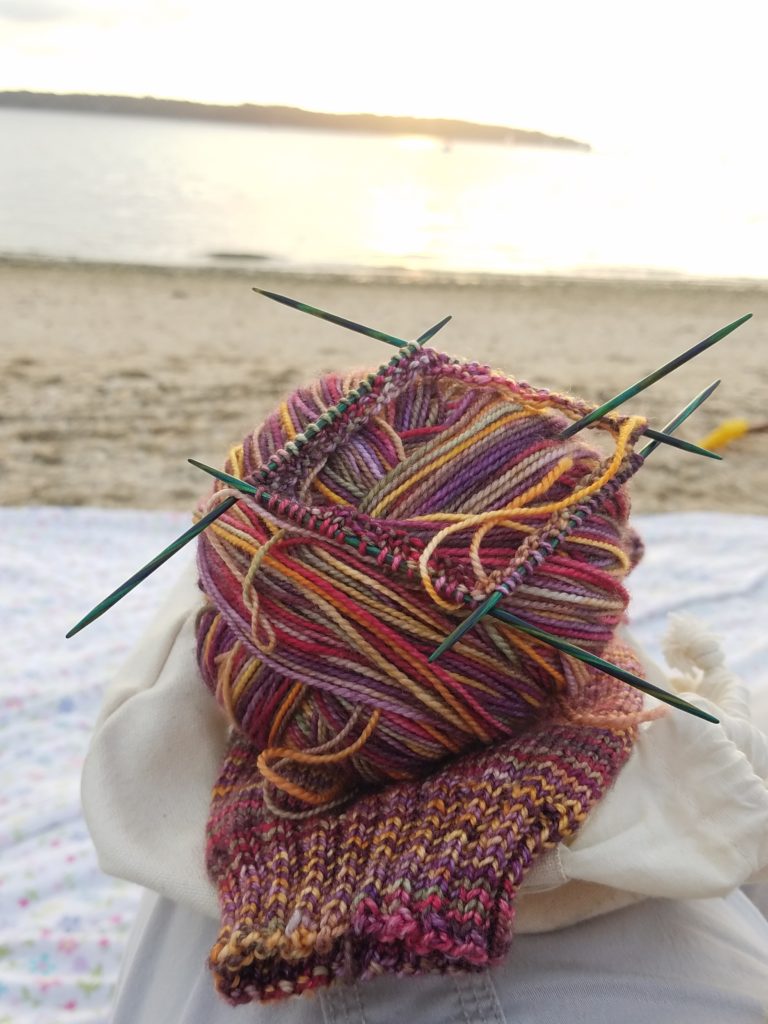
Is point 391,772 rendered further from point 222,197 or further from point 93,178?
point 93,178

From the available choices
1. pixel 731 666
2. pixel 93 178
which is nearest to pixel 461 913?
pixel 731 666

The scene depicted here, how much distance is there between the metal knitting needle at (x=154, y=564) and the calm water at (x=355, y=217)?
425 inches

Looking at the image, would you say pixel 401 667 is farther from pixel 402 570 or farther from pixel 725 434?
pixel 725 434

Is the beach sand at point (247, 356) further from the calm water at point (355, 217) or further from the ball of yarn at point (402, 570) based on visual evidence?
the calm water at point (355, 217)

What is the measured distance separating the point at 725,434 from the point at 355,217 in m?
15.4

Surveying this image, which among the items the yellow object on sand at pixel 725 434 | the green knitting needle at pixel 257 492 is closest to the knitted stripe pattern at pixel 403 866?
the green knitting needle at pixel 257 492

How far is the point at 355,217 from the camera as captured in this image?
699 inches

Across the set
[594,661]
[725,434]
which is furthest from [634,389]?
[725,434]

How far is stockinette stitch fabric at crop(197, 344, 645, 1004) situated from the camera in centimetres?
61

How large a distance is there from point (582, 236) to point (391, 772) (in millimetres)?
16768

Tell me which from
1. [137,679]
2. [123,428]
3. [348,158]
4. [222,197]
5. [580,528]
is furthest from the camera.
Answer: [348,158]

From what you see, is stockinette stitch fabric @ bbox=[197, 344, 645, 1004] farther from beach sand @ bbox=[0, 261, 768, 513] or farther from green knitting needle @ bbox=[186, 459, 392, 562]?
beach sand @ bbox=[0, 261, 768, 513]

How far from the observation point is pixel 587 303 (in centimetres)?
→ 888

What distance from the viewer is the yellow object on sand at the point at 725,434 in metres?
3.68
